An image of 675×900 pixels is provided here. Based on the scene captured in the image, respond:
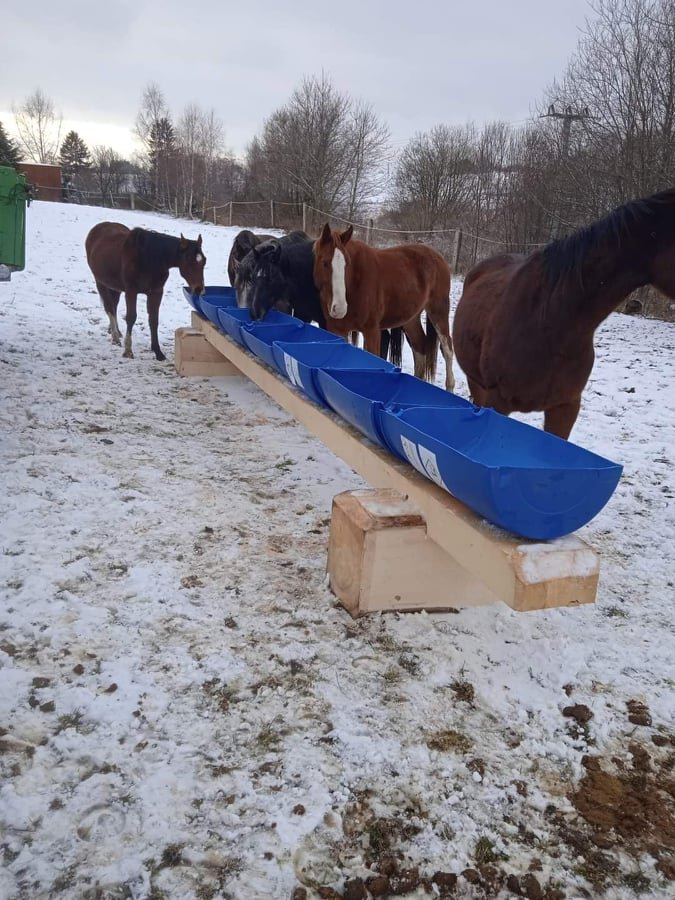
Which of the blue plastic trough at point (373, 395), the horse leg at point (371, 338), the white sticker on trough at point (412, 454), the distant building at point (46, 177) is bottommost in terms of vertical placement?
the white sticker on trough at point (412, 454)

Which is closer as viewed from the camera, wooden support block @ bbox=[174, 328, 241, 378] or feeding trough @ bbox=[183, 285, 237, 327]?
feeding trough @ bbox=[183, 285, 237, 327]

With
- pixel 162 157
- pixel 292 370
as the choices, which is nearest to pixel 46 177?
pixel 162 157

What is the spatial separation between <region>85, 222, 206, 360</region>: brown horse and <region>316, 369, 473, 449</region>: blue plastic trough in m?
4.32

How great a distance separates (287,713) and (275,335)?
147 inches

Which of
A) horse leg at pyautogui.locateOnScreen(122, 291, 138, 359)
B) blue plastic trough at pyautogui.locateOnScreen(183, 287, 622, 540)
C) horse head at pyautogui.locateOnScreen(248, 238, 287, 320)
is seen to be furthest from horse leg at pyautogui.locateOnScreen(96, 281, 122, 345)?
blue plastic trough at pyautogui.locateOnScreen(183, 287, 622, 540)

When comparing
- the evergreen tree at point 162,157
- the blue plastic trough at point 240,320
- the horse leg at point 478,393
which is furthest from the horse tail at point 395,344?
the evergreen tree at point 162,157

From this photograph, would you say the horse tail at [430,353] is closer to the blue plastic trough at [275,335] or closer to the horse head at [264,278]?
the horse head at [264,278]

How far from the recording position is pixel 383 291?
5.80 meters

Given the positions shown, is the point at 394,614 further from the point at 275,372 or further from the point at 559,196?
the point at 559,196

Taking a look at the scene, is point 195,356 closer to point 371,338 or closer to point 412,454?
point 371,338

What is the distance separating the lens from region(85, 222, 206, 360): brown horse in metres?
6.72

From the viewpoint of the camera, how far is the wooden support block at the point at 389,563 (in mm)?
2383

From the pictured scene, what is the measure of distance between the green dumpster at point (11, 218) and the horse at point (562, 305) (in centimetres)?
505

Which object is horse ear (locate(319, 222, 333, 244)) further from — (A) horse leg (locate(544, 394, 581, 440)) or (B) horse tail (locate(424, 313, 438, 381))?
(A) horse leg (locate(544, 394, 581, 440))
